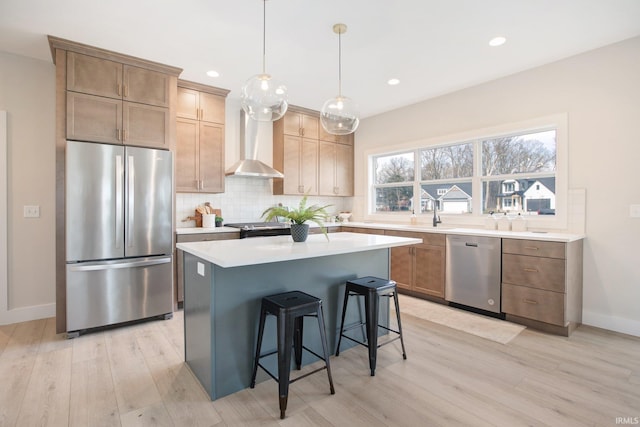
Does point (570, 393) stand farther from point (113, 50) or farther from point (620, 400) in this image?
point (113, 50)

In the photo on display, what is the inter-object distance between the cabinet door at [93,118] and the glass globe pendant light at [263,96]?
1.77 metres

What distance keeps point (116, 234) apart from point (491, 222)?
165 inches

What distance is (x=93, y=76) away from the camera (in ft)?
10.4

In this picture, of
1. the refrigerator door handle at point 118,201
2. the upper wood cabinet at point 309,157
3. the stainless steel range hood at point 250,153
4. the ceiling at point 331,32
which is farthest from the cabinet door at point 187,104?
the upper wood cabinet at point 309,157

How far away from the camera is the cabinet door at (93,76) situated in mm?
3080

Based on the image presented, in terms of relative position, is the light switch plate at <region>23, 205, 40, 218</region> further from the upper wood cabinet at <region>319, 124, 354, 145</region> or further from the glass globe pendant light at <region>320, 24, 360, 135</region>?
the upper wood cabinet at <region>319, 124, 354, 145</region>

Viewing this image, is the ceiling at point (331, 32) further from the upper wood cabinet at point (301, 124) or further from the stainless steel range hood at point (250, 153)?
the upper wood cabinet at point (301, 124)

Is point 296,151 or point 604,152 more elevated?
point 296,151

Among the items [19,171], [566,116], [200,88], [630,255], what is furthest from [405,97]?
[19,171]

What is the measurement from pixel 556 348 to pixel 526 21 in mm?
2773

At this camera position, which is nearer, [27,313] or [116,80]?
[116,80]

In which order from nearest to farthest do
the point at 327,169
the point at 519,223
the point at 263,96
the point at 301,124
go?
the point at 263,96 → the point at 519,223 → the point at 301,124 → the point at 327,169

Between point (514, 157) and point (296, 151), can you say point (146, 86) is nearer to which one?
point (296, 151)

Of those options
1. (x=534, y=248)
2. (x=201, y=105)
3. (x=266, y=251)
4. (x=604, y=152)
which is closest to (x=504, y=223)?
(x=534, y=248)
